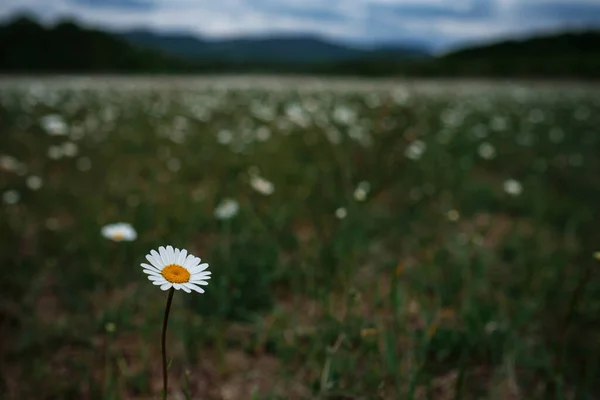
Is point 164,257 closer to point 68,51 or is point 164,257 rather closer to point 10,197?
point 10,197

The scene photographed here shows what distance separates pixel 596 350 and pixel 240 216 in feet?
6.05

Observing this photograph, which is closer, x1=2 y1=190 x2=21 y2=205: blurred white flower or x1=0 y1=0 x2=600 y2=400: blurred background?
x1=0 y1=0 x2=600 y2=400: blurred background

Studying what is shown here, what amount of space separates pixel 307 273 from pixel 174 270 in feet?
4.61

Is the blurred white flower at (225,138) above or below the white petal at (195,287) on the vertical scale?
below

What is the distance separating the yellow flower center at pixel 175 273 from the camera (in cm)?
99

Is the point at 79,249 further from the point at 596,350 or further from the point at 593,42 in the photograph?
the point at 593,42

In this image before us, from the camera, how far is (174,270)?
103cm

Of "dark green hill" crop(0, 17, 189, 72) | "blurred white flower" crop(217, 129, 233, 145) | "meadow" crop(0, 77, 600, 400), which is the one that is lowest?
"meadow" crop(0, 77, 600, 400)

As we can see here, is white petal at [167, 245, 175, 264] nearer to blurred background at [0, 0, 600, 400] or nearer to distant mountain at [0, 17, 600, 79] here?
blurred background at [0, 0, 600, 400]

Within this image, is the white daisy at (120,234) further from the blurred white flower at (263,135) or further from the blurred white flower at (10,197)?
the blurred white flower at (263,135)

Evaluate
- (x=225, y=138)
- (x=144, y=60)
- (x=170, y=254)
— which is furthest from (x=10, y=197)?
(x=144, y=60)

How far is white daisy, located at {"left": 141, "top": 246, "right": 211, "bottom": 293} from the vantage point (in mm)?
960

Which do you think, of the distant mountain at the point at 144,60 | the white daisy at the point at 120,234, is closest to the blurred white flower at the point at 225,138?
the white daisy at the point at 120,234

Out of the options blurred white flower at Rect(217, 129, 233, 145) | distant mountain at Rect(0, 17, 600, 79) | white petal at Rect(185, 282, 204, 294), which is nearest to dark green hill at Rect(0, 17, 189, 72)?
distant mountain at Rect(0, 17, 600, 79)
